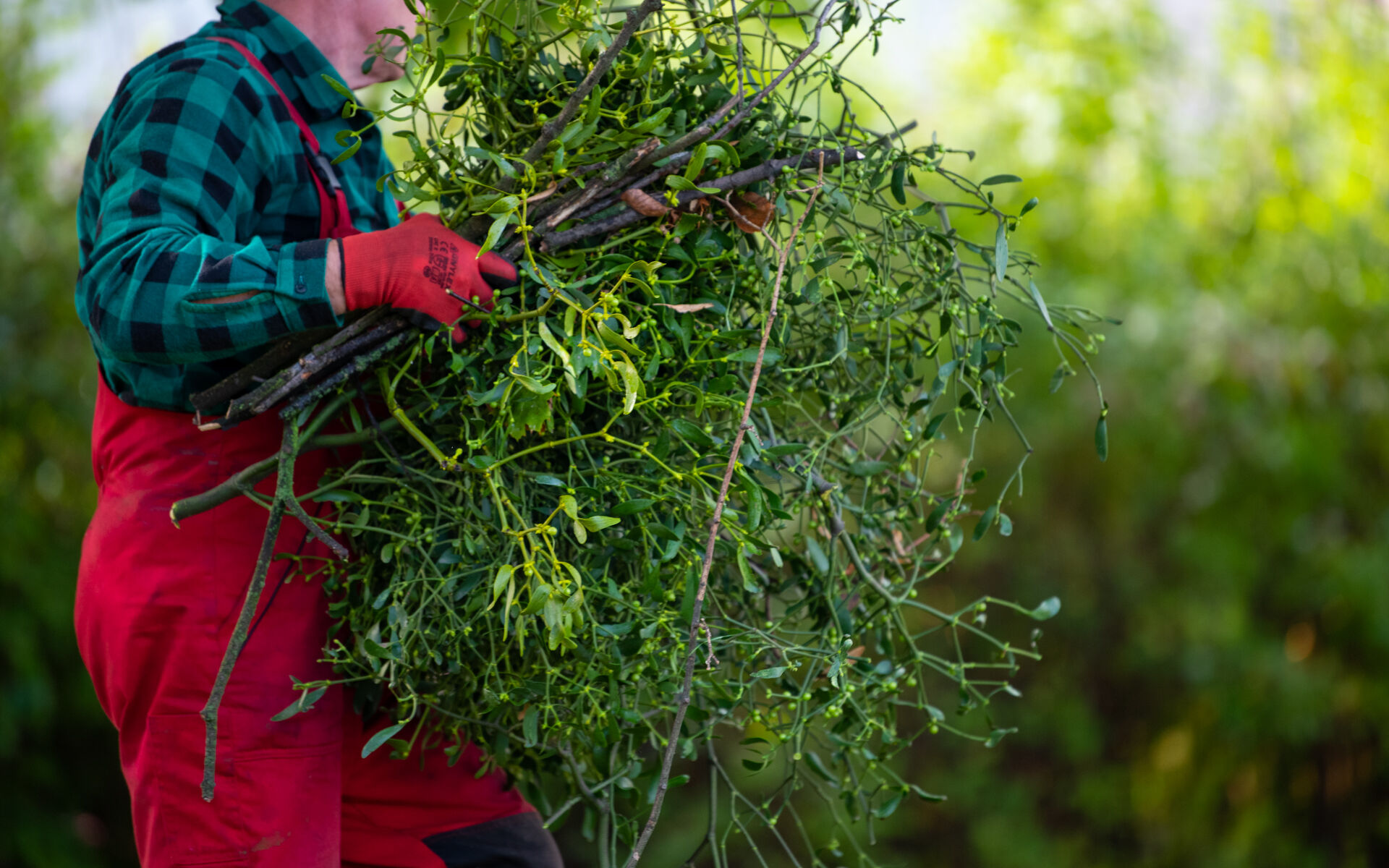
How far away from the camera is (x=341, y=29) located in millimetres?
1115

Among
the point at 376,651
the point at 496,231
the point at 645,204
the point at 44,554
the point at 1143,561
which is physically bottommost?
the point at 44,554

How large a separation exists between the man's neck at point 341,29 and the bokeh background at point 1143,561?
144 centimetres

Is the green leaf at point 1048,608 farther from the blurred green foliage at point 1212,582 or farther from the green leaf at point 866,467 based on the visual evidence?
the blurred green foliage at point 1212,582

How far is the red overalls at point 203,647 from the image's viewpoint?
952 millimetres

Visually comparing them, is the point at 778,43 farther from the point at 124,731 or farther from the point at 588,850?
the point at 588,850

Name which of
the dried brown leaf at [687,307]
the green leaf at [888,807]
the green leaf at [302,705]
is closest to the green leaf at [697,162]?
the dried brown leaf at [687,307]

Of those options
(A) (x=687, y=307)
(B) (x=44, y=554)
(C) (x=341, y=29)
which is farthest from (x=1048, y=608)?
(B) (x=44, y=554)

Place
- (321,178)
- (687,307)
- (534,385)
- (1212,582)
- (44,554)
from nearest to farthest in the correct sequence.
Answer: (534,385)
(687,307)
(321,178)
(44,554)
(1212,582)

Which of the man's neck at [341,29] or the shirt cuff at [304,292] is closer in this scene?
the shirt cuff at [304,292]

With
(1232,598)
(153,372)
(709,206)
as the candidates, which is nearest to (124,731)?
(153,372)

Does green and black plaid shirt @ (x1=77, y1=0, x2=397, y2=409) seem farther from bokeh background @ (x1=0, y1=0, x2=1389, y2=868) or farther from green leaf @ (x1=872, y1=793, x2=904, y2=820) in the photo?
bokeh background @ (x1=0, y1=0, x2=1389, y2=868)

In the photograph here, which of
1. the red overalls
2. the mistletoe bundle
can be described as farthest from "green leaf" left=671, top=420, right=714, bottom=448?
the red overalls

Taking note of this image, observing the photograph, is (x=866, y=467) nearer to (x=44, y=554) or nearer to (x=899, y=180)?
(x=899, y=180)

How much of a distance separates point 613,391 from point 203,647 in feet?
1.51
